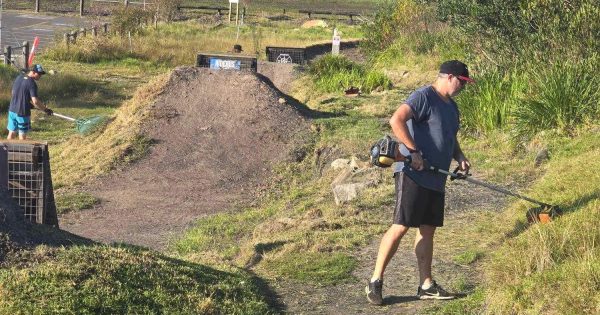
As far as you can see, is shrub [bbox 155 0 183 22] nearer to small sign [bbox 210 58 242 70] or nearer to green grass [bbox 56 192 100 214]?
small sign [bbox 210 58 242 70]

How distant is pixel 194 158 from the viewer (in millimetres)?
16062

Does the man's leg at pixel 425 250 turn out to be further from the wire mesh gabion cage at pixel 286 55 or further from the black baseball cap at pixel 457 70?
the wire mesh gabion cage at pixel 286 55

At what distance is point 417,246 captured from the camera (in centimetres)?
729

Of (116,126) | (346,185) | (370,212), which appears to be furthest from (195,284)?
(116,126)

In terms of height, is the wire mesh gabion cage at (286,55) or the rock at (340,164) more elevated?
the rock at (340,164)

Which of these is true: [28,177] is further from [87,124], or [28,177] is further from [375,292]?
[87,124]

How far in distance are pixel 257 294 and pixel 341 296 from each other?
63 centimetres

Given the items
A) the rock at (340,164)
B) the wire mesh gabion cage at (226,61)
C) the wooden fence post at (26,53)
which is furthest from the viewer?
the wooden fence post at (26,53)

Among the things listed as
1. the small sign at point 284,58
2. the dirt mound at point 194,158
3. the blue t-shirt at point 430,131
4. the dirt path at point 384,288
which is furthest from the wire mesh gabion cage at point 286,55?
the blue t-shirt at point 430,131

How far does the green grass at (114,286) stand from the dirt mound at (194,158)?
4.48m

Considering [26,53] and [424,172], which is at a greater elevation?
[424,172]

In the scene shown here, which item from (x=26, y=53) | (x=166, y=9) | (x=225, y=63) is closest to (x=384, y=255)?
(x=225, y=63)

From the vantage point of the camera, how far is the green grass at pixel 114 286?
600 centimetres

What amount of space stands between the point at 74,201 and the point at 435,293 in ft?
25.2
